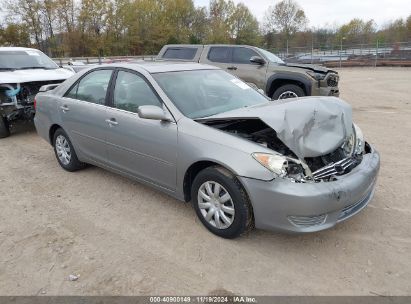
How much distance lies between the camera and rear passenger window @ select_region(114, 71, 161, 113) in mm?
4109

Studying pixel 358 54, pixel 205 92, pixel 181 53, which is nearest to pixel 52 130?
pixel 205 92

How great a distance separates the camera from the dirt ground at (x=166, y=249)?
2.97 metres

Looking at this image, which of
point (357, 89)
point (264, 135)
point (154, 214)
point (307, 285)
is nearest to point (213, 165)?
point (264, 135)

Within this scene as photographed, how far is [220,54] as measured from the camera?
10.4 m

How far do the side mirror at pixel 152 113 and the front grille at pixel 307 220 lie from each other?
5.09 feet

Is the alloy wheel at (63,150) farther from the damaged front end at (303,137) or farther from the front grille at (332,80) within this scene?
the front grille at (332,80)

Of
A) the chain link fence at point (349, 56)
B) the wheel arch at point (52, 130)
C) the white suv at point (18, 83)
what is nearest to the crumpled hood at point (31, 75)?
the white suv at point (18, 83)

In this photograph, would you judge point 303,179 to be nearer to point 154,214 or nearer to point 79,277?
point 154,214

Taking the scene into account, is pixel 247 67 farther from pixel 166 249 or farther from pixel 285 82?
pixel 166 249

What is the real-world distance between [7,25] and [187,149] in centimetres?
4710

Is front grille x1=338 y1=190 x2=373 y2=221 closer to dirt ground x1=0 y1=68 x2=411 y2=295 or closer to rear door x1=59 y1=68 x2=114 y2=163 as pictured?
dirt ground x1=0 y1=68 x2=411 y2=295

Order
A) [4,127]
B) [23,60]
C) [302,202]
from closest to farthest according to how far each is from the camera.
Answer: [302,202] < [4,127] < [23,60]

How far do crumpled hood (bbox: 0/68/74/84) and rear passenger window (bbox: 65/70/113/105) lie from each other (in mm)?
2937

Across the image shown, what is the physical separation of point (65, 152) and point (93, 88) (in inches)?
45.9
